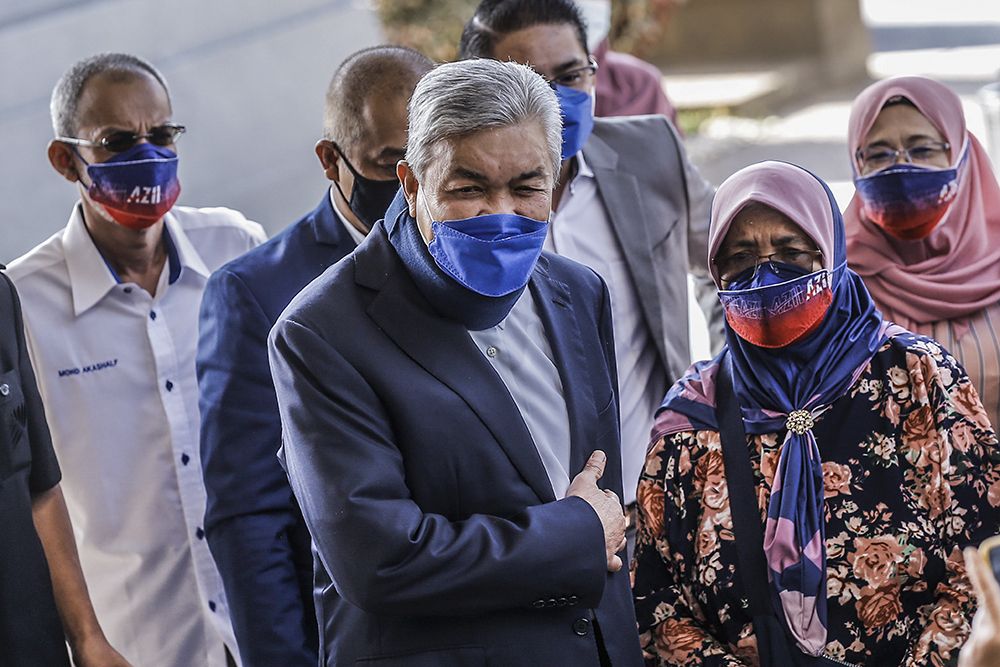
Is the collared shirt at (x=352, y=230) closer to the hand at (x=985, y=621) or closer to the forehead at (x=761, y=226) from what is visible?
the forehead at (x=761, y=226)

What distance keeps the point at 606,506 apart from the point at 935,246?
65.6 inches

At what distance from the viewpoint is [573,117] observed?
12.7 feet

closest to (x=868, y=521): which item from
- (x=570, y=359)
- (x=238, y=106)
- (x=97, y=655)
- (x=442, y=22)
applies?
(x=570, y=359)

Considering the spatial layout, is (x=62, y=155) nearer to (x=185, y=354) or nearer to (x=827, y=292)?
(x=185, y=354)

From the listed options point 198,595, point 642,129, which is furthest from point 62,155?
point 642,129

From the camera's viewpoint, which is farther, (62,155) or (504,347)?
(62,155)

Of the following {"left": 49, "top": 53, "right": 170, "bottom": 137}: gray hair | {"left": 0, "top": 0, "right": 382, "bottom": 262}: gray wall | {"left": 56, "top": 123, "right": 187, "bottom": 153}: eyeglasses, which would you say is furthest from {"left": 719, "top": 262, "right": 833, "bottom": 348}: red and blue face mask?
{"left": 0, "top": 0, "right": 382, "bottom": 262}: gray wall

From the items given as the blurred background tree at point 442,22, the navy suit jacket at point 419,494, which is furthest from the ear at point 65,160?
the blurred background tree at point 442,22

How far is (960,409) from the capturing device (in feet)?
9.82

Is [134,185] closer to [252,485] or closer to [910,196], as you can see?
[252,485]

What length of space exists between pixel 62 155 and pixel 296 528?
1322 mm

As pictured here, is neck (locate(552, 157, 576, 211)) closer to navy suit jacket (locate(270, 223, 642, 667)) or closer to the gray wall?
navy suit jacket (locate(270, 223, 642, 667))

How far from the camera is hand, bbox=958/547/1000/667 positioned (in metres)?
2.06

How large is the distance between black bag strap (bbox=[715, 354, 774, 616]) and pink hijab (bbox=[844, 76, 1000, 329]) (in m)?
0.86
